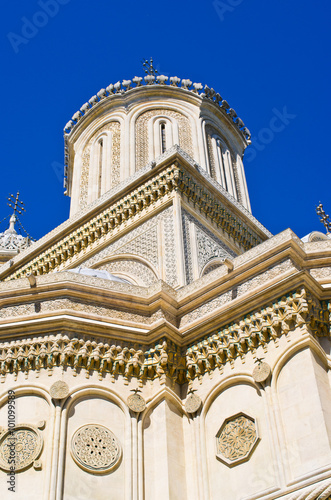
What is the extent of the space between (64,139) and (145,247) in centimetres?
798

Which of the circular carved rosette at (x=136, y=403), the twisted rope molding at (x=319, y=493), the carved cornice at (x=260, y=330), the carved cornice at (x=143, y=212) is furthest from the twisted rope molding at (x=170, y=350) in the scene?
the carved cornice at (x=143, y=212)

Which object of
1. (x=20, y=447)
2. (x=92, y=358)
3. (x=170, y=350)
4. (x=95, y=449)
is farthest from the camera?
(x=170, y=350)

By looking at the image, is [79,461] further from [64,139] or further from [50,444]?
[64,139]

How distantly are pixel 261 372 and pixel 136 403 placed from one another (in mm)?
1798

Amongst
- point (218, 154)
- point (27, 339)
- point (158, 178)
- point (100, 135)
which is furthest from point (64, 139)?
point (27, 339)

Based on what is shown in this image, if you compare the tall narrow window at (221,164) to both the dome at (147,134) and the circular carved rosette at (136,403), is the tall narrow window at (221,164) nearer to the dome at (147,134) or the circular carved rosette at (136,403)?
the dome at (147,134)

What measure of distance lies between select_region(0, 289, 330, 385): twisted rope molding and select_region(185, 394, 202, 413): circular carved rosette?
323 millimetres

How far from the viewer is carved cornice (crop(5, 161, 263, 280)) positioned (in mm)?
15438

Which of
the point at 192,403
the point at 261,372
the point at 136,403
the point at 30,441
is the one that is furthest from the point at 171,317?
the point at 30,441

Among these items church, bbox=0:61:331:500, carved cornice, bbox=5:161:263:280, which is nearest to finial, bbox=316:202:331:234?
carved cornice, bbox=5:161:263:280

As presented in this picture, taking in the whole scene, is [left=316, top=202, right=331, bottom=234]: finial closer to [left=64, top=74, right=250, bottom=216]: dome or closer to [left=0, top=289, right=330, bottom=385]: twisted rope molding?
[left=64, top=74, right=250, bottom=216]: dome

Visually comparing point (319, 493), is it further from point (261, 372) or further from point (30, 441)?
point (30, 441)

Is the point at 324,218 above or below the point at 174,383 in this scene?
above

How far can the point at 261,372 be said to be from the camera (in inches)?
359
